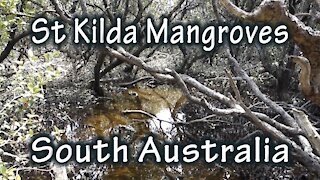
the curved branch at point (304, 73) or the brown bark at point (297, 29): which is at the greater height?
the brown bark at point (297, 29)

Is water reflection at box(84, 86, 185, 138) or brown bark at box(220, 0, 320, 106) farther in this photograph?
water reflection at box(84, 86, 185, 138)

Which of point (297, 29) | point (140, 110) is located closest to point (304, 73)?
point (297, 29)

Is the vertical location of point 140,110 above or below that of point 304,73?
above

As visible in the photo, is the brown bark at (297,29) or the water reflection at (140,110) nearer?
the brown bark at (297,29)

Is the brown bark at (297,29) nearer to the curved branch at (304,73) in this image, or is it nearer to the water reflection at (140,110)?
the curved branch at (304,73)

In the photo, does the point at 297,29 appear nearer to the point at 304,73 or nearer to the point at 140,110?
the point at 304,73

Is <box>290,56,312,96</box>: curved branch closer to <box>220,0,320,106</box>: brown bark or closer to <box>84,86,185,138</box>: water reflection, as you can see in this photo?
<box>220,0,320,106</box>: brown bark

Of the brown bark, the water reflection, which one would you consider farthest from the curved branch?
the water reflection

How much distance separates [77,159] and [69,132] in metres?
3.99

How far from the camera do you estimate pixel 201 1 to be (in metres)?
11.6

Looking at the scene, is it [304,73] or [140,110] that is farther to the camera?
[140,110]

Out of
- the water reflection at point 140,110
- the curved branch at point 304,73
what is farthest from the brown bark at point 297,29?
the water reflection at point 140,110

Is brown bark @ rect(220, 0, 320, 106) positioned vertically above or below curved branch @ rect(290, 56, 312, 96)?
above

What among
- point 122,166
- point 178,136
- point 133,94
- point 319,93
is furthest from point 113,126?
point 319,93
